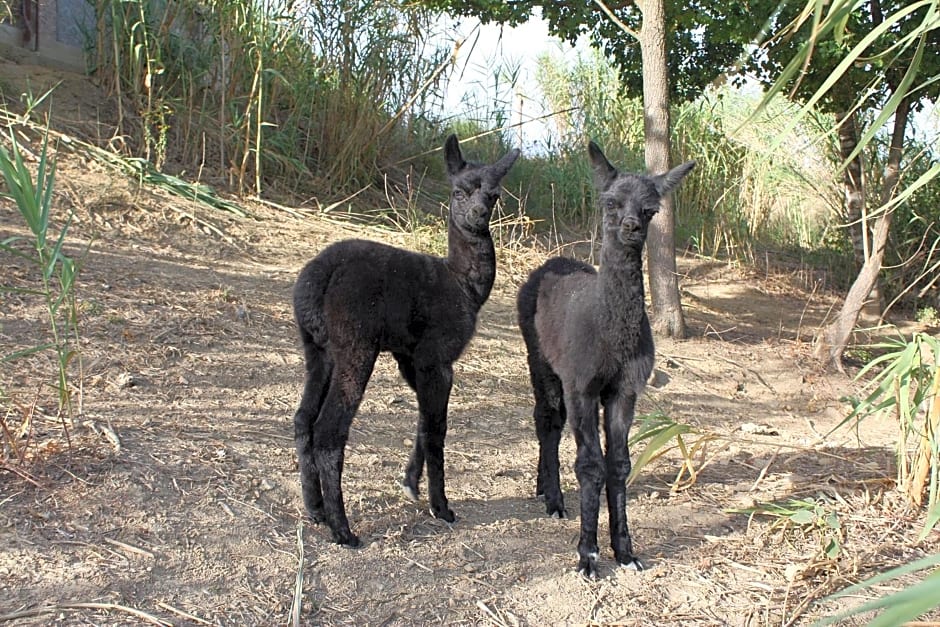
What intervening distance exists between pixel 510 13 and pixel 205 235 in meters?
3.83

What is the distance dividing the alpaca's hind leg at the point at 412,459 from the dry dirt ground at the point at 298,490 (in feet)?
0.26

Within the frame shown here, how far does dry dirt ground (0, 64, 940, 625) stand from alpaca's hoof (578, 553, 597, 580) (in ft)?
0.15

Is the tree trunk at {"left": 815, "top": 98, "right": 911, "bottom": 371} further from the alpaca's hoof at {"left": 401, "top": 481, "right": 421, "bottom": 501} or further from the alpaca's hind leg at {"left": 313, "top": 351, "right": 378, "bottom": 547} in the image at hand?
the alpaca's hind leg at {"left": 313, "top": 351, "right": 378, "bottom": 547}

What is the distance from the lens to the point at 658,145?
8188 millimetres

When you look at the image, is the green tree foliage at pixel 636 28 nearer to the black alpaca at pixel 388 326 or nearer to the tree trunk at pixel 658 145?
the tree trunk at pixel 658 145

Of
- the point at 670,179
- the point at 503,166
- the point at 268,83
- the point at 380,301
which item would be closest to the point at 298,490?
the point at 380,301

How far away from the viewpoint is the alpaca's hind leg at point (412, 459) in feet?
15.6

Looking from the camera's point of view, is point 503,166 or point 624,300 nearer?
point 624,300

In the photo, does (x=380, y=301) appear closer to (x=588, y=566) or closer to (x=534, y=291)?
(x=534, y=291)

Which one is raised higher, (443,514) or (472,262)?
(472,262)

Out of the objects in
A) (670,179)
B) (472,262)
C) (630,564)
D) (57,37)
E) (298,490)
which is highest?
(57,37)

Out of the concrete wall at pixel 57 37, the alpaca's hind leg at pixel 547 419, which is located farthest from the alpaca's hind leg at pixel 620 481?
the concrete wall at pixel 57 37

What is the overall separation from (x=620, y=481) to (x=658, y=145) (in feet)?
15.0

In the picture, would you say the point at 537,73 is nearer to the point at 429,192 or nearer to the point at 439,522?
the point at 429,192
